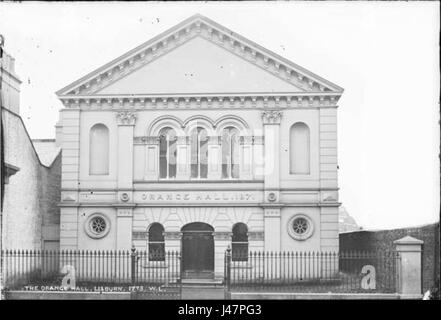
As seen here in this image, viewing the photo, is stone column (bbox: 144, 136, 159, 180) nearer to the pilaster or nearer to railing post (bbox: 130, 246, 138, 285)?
the pilaster

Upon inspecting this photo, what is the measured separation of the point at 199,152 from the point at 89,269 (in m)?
6.26

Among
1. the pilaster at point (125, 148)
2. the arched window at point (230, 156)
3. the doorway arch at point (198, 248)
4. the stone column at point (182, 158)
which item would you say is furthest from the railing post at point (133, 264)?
the arched window at point (230, 156)

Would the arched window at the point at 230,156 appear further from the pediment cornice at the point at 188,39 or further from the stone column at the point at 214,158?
the pediment cornice at the point at 188,39

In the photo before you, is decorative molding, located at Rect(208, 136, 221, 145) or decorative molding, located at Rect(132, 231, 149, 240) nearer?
decorative molding, located at Rect(208, 136, 221, 145)

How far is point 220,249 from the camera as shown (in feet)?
91.2

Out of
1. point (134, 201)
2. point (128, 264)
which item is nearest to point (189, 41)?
point (134, 201)

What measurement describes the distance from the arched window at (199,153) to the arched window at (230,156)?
731mm

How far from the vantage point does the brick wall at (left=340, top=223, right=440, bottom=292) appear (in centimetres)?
2020

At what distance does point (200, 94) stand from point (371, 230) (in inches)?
353

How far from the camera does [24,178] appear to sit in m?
26.0

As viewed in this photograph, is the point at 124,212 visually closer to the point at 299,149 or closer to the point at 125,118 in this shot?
the point at 125,118

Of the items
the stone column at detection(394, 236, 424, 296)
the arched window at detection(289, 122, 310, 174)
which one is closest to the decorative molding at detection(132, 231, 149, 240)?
the arched window at detection(289, 122, 310, 174)

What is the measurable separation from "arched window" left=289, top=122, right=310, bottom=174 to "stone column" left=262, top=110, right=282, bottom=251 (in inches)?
24.1
